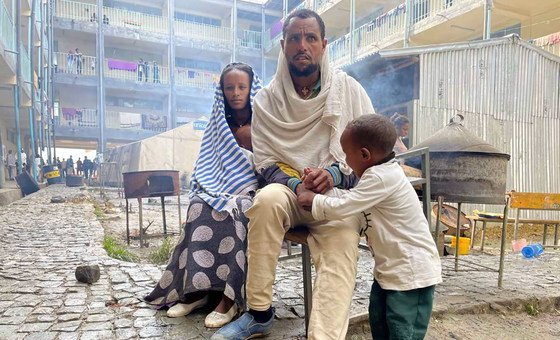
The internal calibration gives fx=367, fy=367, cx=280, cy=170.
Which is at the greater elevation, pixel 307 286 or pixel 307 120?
pixel 307 120

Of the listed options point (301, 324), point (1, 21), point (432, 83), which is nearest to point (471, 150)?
point (301, 324)

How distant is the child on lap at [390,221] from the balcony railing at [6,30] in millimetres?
10654

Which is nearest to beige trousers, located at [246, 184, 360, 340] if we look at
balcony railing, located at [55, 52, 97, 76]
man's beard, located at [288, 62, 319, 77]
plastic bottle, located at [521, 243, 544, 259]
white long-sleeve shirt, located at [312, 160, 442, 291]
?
white long-sleeve shirt, located at [312, 160, 442, 291]

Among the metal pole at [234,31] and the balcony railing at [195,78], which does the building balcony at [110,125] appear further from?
the metal pole at [234,31]

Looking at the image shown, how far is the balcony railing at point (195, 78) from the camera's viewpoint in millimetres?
22469

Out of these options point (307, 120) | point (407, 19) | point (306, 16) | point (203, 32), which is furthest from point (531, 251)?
point (203, 32)

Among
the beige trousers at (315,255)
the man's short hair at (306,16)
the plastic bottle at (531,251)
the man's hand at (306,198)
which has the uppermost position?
the man's short hair at (306,16)

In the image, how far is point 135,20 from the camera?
21.6 meters

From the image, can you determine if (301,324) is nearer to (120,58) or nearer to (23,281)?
(23,281)

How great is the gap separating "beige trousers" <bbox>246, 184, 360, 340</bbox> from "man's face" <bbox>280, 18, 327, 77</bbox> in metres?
0.69

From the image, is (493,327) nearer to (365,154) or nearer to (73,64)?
(365,154)

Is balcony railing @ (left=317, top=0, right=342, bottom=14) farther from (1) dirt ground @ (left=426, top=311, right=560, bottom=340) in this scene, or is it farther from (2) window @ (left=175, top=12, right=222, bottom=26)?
(1) dirt ground @ (left=426, top=311, right=560, bottom=340)

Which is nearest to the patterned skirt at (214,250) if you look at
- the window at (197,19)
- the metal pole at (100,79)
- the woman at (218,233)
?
the woman at (218,233)

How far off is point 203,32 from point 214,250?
23335mm
